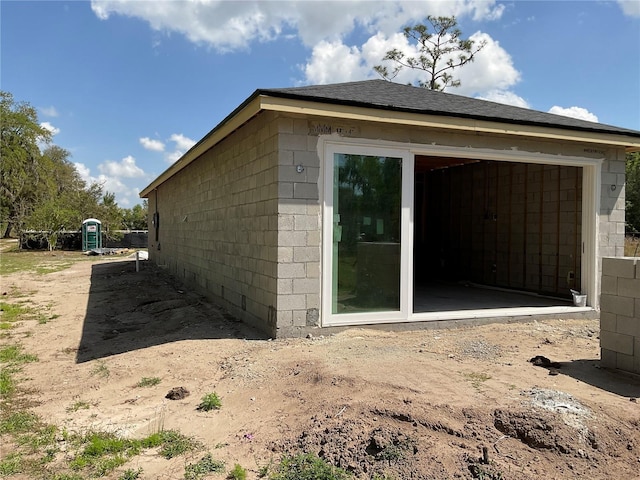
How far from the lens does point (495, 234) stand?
1156cm

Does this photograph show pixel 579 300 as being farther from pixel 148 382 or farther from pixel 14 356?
pixel 14 356

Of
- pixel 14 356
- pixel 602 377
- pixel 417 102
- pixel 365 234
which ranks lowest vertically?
pixel 14 356

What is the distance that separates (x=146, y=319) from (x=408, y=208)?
204 inches

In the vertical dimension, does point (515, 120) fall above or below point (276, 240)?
above

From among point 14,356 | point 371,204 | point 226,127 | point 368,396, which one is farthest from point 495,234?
point 14,356

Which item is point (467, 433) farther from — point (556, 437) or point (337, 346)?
point (337, 346)

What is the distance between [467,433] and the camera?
3.25m

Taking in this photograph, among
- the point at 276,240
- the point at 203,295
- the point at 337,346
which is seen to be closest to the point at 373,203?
the point at 276,240

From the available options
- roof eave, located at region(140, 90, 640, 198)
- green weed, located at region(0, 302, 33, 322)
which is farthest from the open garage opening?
green weed, located at region(0, 302, 33, 322)

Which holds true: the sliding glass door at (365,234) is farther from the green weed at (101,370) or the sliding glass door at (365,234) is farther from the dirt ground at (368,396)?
the green weed at (101,370)

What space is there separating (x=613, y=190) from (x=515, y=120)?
2.66 metres

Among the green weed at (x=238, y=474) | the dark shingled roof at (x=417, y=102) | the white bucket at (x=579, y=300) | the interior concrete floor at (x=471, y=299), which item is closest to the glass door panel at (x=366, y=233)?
the dark shingled roof at (x=417, y=102)

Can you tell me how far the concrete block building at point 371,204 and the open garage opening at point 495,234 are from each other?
0.16 feet

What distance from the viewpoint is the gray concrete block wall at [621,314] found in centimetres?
463
